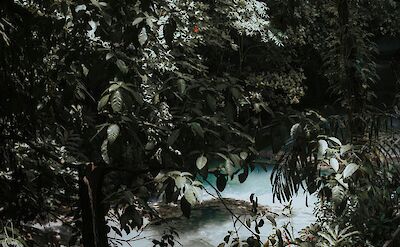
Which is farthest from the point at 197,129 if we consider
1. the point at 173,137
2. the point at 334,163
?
the point at 334,163

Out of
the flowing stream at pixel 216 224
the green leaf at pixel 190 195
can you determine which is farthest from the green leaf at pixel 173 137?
the flowing stream at pixel 216 224

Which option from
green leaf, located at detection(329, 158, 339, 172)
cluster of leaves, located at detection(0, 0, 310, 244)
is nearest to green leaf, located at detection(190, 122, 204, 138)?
cluster of leaves, located at detection(0, 0, 310, 244)

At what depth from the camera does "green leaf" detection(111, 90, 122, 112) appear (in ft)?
3.26

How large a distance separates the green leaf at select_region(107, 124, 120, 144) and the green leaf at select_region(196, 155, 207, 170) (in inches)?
7.9

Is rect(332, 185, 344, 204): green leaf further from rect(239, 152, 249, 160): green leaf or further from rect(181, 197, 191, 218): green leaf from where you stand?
rect(181, 197, 191, 218): green leaf

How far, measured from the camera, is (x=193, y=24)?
3391mm

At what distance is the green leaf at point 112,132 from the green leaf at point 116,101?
4cm

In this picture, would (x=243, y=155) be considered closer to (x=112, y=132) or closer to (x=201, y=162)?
(x=201, y=162)

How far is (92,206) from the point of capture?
123 cm

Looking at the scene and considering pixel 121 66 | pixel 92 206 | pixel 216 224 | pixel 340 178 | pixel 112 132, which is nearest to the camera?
pixel 112 132

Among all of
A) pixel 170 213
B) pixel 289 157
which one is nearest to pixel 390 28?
pixel 170 213

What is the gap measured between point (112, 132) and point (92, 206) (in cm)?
31

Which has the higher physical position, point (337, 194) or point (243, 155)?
point (243, 155)

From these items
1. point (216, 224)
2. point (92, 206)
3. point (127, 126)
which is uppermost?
point (127, 126)
